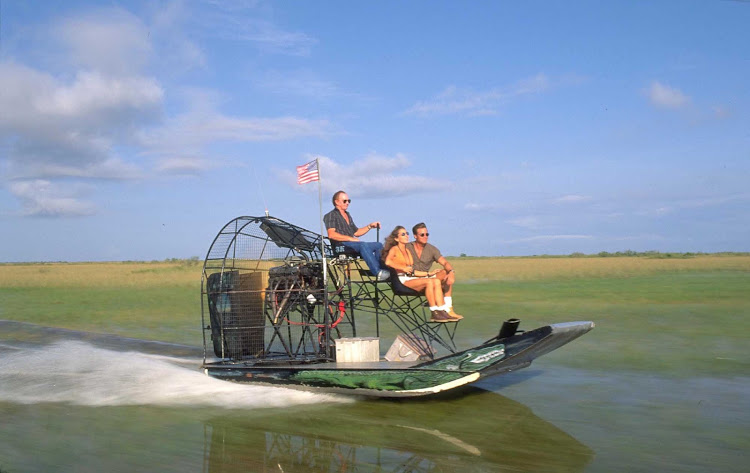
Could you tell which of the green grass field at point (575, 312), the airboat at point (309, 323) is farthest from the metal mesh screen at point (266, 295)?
the green grass field at point (575, 312)

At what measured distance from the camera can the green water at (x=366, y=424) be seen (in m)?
6.21

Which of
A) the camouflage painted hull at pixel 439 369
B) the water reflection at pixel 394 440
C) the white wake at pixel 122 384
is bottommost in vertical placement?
the water reflection at pixel 394 440

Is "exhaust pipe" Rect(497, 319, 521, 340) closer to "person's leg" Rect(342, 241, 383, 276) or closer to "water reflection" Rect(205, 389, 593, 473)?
"water reflection" Rect(205, 389, 593, 473)

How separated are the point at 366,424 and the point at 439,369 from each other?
3.73 feet

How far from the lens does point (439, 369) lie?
26.3 feet

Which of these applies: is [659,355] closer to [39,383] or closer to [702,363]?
[702,363]

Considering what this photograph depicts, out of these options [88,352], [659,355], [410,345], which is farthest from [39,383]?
[659,355]

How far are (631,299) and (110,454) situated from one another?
1850 centimetres

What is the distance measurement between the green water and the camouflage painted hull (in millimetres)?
280

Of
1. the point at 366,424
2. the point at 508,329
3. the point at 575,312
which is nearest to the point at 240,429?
the point at 366,424

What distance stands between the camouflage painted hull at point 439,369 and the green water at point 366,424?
28 centimetres

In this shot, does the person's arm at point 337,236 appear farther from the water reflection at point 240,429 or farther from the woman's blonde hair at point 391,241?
the water reflection at point 240,429

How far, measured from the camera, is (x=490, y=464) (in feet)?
19.8

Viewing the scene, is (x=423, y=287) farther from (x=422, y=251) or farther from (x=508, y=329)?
(x=508, y=329)
